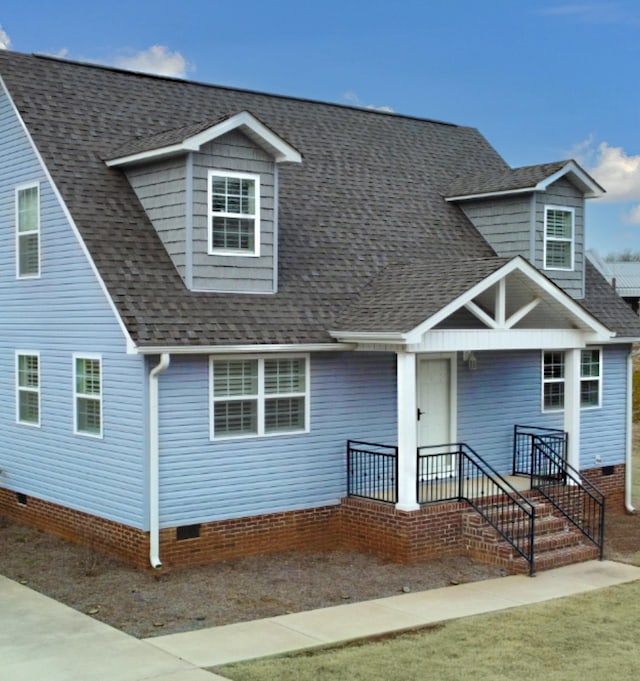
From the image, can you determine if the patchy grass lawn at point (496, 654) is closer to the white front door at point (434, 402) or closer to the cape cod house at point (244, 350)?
the cape cod house at point (244, 350)

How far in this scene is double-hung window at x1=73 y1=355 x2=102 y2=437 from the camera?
13525 millimetres

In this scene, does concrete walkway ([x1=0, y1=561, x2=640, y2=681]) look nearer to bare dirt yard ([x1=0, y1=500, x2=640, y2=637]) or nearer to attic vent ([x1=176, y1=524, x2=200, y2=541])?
bare dirt yard ([x1=0, y1=500, x2=640, y2=637])

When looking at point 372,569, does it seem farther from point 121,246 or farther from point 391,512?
point 121,246


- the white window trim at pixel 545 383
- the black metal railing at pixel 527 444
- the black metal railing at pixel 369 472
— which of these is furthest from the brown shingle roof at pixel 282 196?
the black metal railing at pixel 527 444

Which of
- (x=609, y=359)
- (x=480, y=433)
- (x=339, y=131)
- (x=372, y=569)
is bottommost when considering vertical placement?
(x=372, y=569)

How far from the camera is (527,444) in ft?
55.6

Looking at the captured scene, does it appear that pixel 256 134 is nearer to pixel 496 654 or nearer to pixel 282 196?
pixel 282 196

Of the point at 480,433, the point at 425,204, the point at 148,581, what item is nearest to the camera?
the point at 148,581

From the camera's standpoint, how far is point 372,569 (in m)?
13.1

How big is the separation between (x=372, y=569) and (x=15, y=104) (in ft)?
28.4

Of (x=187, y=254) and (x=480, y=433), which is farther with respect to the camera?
(x=480, y=433)

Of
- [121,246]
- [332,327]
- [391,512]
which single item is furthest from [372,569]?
[121,246]

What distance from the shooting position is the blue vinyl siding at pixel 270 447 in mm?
12852

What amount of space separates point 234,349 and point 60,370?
3.06 meters
